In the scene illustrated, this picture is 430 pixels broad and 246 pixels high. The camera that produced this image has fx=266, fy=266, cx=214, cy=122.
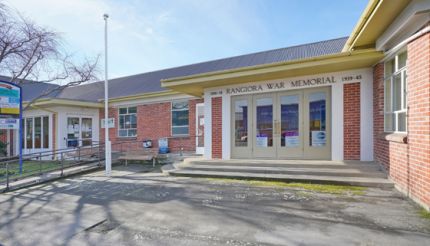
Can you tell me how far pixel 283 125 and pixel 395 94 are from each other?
10.0ft

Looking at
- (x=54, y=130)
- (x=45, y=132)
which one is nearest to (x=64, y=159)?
(x=54, y=130)

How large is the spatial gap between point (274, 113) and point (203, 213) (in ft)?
14.9

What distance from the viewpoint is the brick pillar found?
447 centimetres

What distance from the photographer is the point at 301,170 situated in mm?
7133

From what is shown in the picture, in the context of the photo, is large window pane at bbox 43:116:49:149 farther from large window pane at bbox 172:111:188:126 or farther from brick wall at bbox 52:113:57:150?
large window pane at bbox 172:111:188:126

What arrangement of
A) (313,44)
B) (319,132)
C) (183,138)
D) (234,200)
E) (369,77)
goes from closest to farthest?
(234,200)
(369,77)
(319,132)
(183,138)
(313,44)

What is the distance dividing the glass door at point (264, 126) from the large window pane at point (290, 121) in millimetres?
311

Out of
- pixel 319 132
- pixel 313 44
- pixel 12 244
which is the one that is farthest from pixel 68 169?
pixel 313 44

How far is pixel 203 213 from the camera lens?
4848mm

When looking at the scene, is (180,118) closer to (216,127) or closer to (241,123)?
(216,127)

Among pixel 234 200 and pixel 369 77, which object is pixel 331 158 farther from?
pixel 234 200

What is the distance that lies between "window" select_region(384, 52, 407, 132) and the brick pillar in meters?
0.45

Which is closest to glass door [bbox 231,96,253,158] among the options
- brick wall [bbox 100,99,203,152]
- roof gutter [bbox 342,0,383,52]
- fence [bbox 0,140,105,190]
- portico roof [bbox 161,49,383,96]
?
portico roof [bbox 161,49,383,96]

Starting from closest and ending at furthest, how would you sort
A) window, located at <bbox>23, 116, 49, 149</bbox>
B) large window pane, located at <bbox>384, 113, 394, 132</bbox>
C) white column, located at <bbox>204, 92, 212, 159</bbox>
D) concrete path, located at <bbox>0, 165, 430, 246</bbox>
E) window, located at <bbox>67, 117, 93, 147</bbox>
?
1. concrete path, located at <bbox>0, 165, 430, 246</bbox>
2. large window pane, located at <bbox>384, 113, 394, 132</bbox>
3. white column, located at <bbox>204, 92, 212, 159</bbox>
4. window, located at <bbox>67, 117, 93, 147</bbox>
5. window, located at <bbox>23, 116, 49, 149</bbox>
